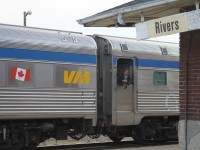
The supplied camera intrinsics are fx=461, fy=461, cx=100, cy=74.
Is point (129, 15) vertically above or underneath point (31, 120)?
above

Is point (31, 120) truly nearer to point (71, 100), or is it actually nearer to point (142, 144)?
point (71, 100)

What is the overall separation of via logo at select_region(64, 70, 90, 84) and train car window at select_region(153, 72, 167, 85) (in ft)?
9.41

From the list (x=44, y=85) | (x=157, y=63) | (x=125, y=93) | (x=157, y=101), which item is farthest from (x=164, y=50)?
(x=44, y=85)

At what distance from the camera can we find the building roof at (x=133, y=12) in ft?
27.7

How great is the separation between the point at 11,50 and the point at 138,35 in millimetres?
4691

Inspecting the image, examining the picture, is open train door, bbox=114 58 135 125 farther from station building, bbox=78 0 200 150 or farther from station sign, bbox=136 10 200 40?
→ station sign, bbox=136 10 200 40

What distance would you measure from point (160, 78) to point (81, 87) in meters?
3.46

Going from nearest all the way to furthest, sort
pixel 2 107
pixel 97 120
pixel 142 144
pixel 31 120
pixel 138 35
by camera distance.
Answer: pixel 138 35, pixel 2 107, pixel 31 120, pixel 97 120, pixel 142 144

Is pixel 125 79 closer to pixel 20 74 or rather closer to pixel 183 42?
pixel 20 74

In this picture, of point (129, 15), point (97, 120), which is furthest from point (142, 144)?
point (129, 15)

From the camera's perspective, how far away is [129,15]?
9188 millimetres

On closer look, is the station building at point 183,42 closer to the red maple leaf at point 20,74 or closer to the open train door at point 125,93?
the red maple leaf at point 20,74

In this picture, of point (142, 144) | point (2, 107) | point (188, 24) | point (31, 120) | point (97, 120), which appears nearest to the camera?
point (188, 24)

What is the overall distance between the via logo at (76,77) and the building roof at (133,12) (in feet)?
11.2
